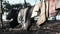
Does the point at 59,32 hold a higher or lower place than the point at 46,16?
lower

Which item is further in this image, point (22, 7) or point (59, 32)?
point (22, 7)

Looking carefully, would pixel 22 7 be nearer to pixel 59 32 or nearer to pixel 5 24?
pixel 5 24

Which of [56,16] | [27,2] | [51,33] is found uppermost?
[27,2]

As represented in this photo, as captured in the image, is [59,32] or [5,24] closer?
[59,32]

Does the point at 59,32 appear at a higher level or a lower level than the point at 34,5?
lower

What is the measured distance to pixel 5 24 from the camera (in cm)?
346

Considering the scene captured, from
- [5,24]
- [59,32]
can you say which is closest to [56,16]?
[59,32]

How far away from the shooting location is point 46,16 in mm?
3270

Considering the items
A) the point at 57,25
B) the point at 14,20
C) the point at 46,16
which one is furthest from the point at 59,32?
the point at 14,20

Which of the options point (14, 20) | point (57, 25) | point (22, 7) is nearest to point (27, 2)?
point (22, 7)

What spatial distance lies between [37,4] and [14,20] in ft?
1.50

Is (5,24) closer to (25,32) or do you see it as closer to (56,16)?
(25,32)

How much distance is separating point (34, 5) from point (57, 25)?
1.56 feet

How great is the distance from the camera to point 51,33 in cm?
323
